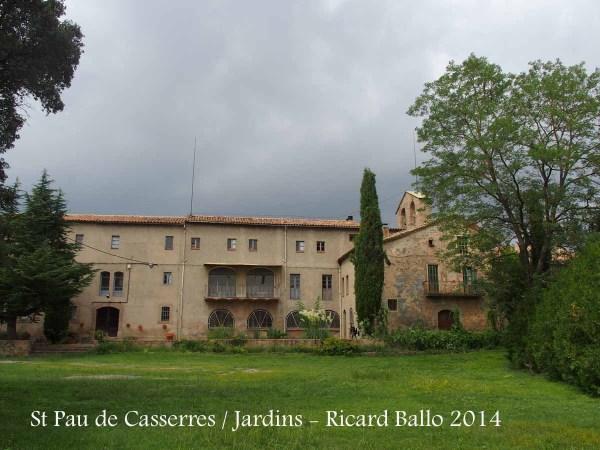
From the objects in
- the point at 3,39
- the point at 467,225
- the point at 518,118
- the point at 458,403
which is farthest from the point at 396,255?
the point at 3,39

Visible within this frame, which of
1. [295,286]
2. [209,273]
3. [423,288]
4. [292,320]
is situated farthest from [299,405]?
[209,273]

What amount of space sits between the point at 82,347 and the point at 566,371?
26089 millimetres

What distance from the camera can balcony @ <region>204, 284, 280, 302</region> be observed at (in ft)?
134

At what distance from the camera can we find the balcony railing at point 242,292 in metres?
40.9

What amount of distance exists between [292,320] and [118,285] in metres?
13.8

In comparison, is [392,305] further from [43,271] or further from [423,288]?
[43,271]

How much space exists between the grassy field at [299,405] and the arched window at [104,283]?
22.0 meters

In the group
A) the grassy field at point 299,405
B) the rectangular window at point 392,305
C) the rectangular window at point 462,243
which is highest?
the rectangular window at point 462,243

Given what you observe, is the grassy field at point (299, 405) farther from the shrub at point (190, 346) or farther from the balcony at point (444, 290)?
the balcony at point (444, 290)

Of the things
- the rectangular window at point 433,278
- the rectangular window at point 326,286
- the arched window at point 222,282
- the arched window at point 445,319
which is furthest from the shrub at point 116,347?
the arched window at point 445,319

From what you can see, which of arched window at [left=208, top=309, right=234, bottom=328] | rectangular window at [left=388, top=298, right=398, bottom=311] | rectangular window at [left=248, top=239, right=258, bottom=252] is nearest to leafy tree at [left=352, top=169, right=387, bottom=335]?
rectangular window at [left=388, top=298, right=398, bottom=311]

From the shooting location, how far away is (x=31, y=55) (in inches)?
443

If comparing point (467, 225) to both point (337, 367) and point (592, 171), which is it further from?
point (337, 367)

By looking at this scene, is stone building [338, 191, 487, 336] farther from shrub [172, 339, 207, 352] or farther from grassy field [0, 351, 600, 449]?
grassy field [0, 351, 600, 449]
